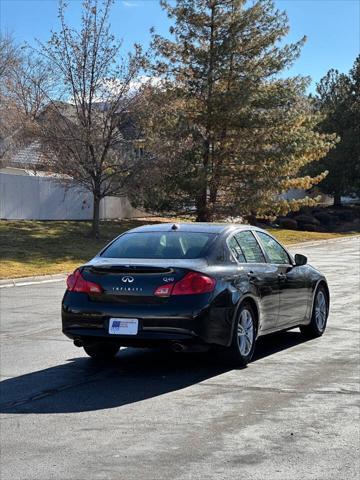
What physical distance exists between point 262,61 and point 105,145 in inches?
364

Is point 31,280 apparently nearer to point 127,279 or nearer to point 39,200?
point 127,279

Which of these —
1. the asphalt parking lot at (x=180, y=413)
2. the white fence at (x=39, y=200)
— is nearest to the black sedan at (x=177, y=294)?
the asphalt parking lot at (x=180, y=413)

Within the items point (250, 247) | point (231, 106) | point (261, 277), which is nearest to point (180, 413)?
point (261, 277)

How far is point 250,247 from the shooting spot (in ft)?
28.8

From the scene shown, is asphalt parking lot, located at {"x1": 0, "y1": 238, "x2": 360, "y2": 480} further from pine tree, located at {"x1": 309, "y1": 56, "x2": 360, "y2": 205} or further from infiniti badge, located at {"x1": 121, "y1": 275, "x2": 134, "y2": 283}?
pine tree, located at {"x1": 309, "y1": 56, "x2": 360, "y2": 205}

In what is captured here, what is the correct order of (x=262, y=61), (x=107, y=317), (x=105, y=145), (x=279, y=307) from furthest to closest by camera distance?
(x=262, y=61) < (x=105, y=145) < (x=279, y=307) < (x=107, y=317)

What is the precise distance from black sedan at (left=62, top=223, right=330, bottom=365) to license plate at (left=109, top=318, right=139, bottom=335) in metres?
0.01

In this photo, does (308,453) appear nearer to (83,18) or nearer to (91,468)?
(91,468)

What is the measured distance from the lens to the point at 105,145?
26656 millimetres

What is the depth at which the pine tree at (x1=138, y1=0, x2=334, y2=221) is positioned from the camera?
101 feet

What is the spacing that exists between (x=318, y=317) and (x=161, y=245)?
9.98 feet

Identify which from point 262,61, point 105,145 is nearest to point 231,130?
point 262,61

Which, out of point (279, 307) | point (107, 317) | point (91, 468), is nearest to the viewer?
point (91, 468)

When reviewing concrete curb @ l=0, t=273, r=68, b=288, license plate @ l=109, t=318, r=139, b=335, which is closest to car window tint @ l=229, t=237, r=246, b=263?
license plate @ l=109, t=318, r=139, b=335
